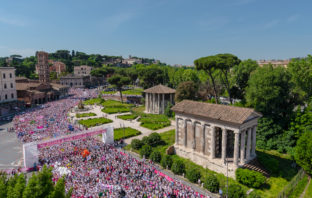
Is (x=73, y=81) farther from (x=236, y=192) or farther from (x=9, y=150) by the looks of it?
(x=236, y=192)

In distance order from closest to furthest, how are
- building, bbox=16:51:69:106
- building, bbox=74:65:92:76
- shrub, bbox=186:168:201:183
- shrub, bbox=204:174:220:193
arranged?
shrub, bbox=204:174:220:193
shrub, bbox=186:168:201:183
building, bbox=16:51:69:106
building, bbox=74:65:92:76

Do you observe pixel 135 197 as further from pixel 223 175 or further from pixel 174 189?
pixel 223 175

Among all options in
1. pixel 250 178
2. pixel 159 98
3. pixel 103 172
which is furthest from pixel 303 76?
pixel 103 172

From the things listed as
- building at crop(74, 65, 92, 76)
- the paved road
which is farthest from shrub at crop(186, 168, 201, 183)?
building at crop(74, 65, 92, 76)

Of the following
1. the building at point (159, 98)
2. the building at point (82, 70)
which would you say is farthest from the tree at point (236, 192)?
the building at point (82, 70)

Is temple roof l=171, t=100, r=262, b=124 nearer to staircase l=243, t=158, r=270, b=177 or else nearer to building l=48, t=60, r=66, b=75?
staircase l=243, t=158, r=270, b=177

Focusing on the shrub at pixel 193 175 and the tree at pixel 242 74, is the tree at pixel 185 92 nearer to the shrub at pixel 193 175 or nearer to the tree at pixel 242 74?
the tree at pixel 242 74

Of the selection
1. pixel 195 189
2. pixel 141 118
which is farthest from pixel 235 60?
pixel 195 189
